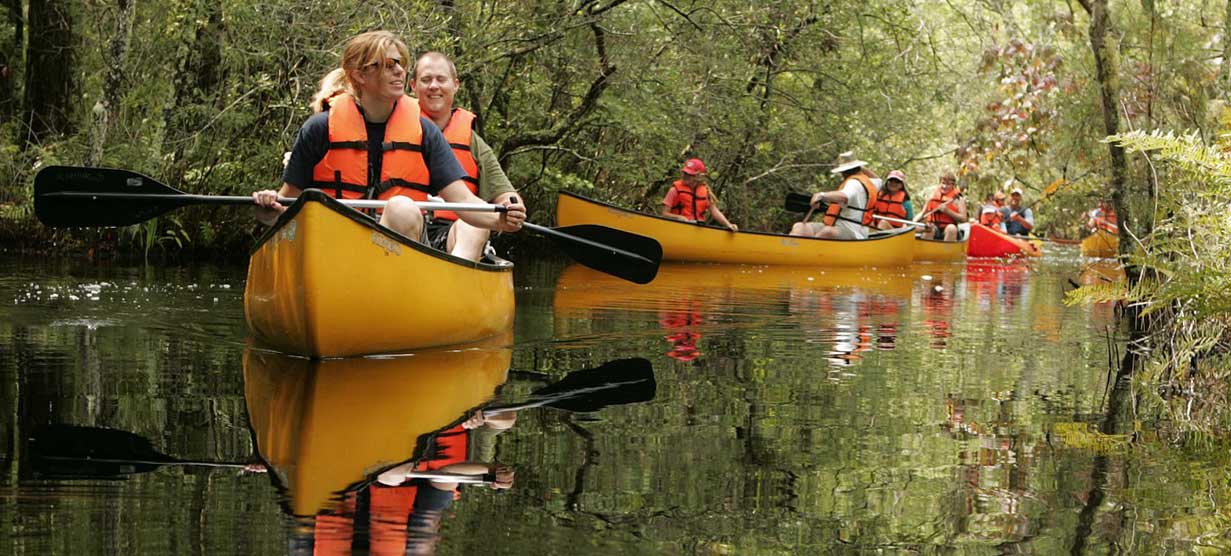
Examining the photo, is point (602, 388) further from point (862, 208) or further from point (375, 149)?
point (862, 208)

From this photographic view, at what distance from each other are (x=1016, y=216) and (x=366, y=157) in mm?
21589

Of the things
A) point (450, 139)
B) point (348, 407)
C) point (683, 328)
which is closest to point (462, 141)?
point (450, 139)

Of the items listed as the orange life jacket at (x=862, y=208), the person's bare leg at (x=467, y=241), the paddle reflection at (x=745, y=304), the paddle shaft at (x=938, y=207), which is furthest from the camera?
the paddle shaft at (x=938, y=207)

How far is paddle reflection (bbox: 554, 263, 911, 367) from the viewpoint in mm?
7996

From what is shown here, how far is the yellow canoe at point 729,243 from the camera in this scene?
14562 millimetres

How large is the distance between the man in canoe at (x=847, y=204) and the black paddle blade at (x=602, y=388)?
1025cm

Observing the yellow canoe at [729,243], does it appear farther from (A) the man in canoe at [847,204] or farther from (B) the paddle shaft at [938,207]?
(B) the paddle shaft at [938,207]

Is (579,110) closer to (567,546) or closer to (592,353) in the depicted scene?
(592,353)

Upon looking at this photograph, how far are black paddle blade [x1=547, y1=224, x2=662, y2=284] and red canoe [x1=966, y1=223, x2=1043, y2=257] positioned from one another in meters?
15.4

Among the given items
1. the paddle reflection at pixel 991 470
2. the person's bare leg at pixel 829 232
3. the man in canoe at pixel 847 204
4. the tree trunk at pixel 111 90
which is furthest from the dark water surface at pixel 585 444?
the person's bare leg at pixel 829 232

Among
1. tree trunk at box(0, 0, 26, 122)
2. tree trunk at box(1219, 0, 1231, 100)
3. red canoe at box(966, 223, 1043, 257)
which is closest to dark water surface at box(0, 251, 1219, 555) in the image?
tree trunk at box(1219, 0, 1231, 100)

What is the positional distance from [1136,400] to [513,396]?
2.27 metres

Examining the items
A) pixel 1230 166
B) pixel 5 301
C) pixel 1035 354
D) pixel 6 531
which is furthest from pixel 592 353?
pixel 6 531

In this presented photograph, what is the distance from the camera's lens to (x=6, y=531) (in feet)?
10.1
